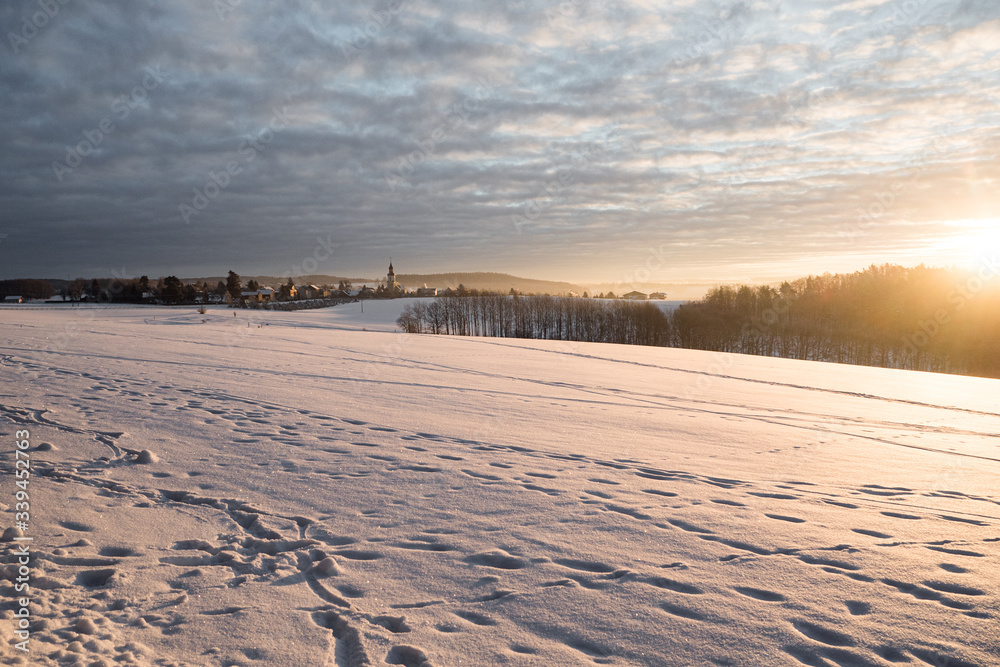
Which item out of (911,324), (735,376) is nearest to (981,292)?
(911,324)

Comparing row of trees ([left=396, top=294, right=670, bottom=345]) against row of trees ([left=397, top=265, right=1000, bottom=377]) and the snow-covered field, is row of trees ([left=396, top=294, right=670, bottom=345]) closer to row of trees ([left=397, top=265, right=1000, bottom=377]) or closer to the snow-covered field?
row of trees ([left=397, top=265, right=1000, bottom=377])

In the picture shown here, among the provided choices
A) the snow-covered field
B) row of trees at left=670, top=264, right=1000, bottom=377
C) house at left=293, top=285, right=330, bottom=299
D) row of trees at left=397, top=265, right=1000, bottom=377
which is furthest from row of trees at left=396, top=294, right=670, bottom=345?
the snow-covered field

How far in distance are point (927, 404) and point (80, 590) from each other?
71.4 feet

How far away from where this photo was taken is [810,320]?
8456 centimetres

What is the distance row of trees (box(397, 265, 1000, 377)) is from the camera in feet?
220

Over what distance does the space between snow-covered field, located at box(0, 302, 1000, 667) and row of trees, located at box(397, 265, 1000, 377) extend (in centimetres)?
6193

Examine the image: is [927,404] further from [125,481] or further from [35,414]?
[35,414]

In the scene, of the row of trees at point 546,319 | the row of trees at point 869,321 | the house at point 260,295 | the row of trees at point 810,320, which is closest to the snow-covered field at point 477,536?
the row of trees at point 810,320

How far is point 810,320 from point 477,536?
313 feet

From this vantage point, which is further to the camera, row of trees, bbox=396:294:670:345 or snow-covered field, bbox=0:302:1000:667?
row of trees, bbox=396:294:670:345

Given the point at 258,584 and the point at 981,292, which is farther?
the point at 981,292

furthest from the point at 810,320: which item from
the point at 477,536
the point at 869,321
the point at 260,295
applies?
the point at 260,295

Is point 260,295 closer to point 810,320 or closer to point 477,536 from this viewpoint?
point 810,320

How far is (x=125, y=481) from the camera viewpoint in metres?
5.84
